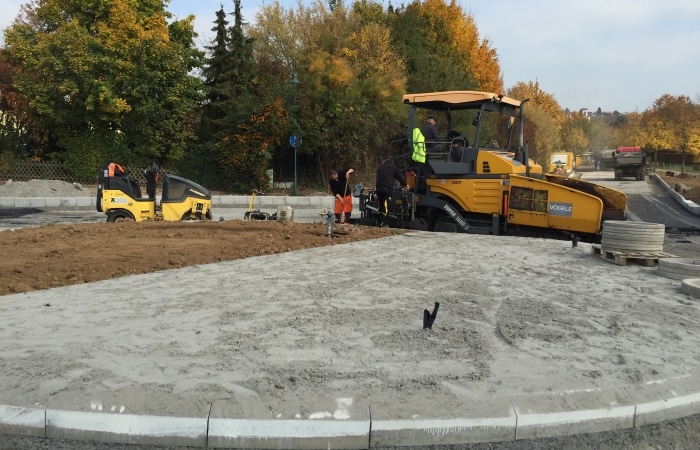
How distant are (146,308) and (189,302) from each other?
44 cm

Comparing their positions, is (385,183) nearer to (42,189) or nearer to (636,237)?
(636,237)

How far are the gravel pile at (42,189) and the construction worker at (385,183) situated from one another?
1533 centimetres

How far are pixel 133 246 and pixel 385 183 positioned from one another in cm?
535

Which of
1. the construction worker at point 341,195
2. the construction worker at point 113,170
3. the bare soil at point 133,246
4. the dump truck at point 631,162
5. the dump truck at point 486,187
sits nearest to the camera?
the bare soil at point 133,246

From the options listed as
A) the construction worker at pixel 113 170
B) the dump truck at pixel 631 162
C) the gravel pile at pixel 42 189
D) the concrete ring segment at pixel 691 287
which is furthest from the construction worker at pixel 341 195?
the dump truck at pixel 631 162

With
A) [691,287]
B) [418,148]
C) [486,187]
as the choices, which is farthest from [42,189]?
[691,287]

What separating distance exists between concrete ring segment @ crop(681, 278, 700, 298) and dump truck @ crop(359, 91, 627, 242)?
310 centimetres

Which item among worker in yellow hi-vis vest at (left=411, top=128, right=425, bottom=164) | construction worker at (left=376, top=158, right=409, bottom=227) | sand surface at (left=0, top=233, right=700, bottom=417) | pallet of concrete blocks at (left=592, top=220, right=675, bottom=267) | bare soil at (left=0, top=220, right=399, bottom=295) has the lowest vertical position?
sand surface at (left=0, top=233, right=700, bottom=417)

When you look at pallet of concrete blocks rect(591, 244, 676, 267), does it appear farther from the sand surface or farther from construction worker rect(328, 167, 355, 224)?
construction worker rect(328, 167, 355, 224)

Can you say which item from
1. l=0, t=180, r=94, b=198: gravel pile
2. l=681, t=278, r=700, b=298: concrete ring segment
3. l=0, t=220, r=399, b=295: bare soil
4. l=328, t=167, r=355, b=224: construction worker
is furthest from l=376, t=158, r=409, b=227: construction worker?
l=0, t=180, r=94, b=198: gravel pile

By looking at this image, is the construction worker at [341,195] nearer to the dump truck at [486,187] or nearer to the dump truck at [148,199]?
the dump truck at [486,187]

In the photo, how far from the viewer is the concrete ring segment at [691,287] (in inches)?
257

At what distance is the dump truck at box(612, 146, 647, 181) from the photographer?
38.8 m

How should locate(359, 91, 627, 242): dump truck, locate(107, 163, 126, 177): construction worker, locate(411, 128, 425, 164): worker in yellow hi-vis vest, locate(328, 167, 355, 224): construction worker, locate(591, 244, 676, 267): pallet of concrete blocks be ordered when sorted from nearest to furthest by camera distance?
locate(591, 244, 676, 267): pallet of concrete blocks → locate(359, 91, 627, 242): dump truck → locate(411, 128, 425, 164): worker in yellow hi-vis vest → locate(107, 163, 126, 177): construction worker → locate(328, 167, 355, 224): construction worker
